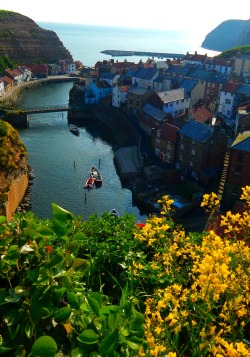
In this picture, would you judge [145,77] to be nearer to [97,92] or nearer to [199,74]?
[97,92]

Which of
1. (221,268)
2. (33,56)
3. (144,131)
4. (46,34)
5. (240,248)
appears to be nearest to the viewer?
(221,268)

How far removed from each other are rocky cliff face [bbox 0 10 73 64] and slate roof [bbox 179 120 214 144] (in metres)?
76.7

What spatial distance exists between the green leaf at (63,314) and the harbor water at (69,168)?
674 inches

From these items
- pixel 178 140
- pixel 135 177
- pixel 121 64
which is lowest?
pixel 135 177

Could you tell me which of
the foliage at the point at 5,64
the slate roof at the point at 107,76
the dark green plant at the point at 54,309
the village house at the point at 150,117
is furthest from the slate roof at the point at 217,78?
the dark green plant at the point at 54,309

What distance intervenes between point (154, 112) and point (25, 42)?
75.1 metres

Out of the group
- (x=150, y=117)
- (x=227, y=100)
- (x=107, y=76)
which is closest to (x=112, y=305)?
(x=150, y=117)

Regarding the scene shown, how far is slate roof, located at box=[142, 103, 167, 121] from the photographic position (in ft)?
140

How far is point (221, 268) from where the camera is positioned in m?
3.49

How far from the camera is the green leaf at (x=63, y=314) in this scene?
4.06 m

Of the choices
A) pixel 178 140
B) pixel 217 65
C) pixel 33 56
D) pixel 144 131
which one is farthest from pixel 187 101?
pixel 33 56

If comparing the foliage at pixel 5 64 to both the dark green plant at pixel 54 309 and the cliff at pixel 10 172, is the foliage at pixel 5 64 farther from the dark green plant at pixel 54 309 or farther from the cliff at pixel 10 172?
the dark green plant at pixel 54 309

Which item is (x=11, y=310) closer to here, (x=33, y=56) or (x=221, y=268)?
(x=221, y=268)

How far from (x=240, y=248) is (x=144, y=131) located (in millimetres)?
41901
